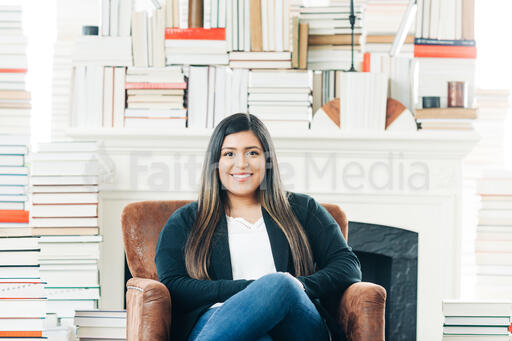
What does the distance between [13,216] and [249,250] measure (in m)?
1.14

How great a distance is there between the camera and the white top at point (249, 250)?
2117 millimetres

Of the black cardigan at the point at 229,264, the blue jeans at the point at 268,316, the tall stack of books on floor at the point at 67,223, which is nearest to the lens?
the blue jeans at the point at 268,316

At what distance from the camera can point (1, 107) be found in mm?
2920

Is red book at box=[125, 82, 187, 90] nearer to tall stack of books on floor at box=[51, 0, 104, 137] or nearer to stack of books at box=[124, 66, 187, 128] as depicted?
stack of books at box=[124, 66, 187, 128]

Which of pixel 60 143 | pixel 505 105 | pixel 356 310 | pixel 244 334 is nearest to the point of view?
pixel 244 334

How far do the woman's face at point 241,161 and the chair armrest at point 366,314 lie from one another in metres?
0.54

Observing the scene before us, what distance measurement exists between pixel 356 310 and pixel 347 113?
1205 millimetres

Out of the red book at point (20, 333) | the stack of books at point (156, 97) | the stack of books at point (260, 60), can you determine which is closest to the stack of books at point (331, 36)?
the stack of books at point (260, 60)

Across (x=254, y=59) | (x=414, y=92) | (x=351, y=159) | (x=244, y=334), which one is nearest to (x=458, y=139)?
(x=414, y=92)

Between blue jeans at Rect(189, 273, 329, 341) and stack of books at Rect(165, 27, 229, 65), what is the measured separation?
1412 millimetres

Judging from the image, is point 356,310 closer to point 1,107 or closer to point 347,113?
point 347,113

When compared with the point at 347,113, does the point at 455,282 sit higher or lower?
lower

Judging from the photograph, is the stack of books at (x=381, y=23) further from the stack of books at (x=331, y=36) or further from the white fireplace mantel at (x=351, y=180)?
the white fireplace mantel at (x=351, y=180)

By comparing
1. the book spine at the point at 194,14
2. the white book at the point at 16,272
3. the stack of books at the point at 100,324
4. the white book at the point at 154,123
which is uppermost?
the book spine at the point at 194,14
